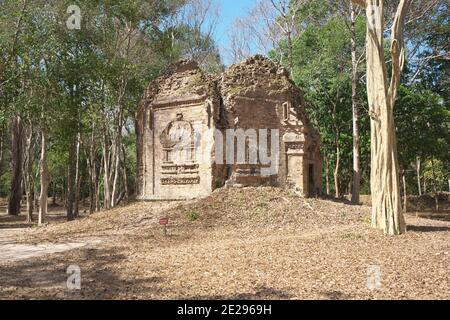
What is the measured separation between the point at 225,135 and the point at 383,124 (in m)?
8.23

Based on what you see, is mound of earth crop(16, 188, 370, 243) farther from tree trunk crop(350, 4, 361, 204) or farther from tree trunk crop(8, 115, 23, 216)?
tree trunk crop(8, 115, 23, 216)

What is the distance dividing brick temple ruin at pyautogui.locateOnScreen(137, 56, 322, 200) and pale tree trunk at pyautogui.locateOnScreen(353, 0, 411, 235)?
22.1ft

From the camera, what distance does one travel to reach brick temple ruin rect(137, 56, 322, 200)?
18.6 metres

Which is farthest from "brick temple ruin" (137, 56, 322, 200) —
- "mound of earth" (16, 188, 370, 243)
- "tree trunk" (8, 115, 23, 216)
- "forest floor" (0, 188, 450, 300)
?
"tree trunk" (8, 115, 23, 216)

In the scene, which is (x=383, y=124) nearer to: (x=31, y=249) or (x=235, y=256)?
(x=235, y=256)

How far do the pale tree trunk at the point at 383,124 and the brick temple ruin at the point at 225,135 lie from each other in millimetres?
6735

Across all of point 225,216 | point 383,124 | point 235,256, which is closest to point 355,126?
point 225,216

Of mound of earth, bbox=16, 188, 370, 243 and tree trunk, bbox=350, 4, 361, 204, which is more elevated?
tree trunk, bbox=350, 4, 361, 204

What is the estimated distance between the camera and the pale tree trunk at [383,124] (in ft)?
37.9

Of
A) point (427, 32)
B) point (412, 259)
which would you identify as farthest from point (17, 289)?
point (427, 32)
